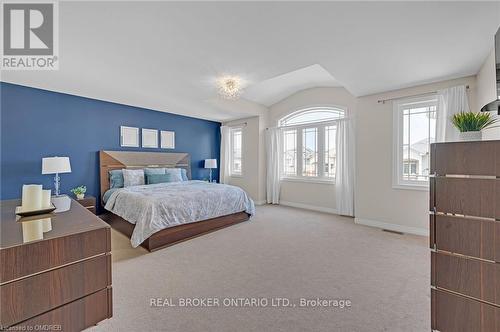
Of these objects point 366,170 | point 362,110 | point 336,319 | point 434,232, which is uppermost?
point 362,110

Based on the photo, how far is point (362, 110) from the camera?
4133mm

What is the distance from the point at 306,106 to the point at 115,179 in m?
4.59

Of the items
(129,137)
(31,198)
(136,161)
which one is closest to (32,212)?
(31,198)

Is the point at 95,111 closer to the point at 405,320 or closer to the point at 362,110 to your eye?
the point at 362,110

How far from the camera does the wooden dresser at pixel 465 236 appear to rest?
52.1 inches

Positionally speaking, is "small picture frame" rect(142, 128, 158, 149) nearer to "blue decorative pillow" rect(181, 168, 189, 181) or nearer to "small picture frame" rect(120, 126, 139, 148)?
"small picture frame" rect(120, 126, 139, 148)

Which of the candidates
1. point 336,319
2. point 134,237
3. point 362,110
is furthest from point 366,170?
point 134,237

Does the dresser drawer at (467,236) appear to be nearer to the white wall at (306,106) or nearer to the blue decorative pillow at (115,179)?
the white wall at (306,106)

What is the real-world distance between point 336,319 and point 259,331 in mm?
602

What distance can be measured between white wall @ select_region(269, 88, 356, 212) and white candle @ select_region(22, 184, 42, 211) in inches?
189

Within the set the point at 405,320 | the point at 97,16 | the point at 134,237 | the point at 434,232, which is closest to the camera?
the point at 434,232

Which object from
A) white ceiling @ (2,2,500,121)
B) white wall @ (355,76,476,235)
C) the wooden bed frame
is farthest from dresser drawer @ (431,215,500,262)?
the wooden bed frame

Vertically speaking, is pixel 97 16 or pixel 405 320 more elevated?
pixel 97 16

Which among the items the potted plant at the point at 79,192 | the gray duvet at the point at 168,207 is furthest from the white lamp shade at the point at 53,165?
the gray duvet at the point at 168,207
